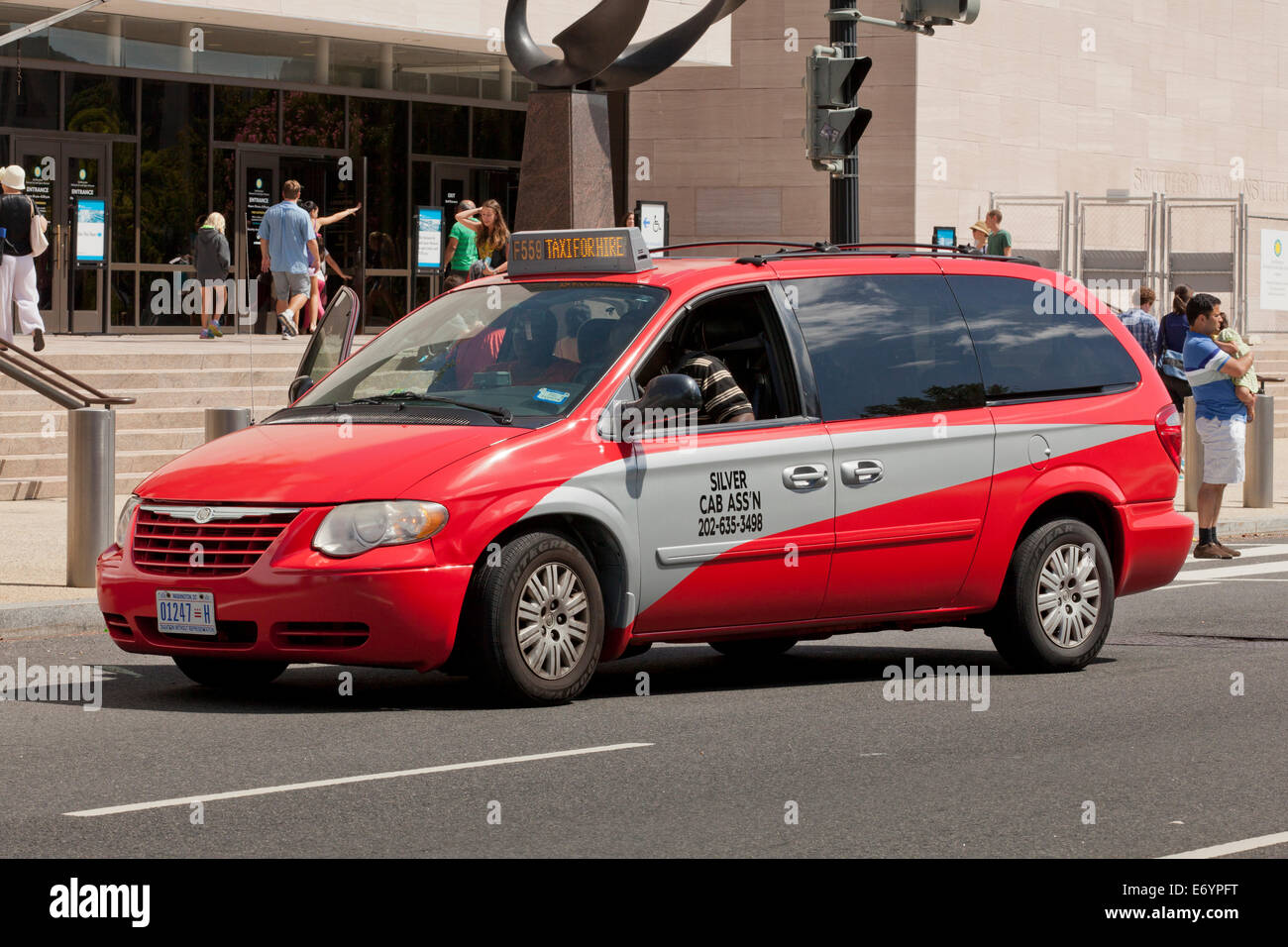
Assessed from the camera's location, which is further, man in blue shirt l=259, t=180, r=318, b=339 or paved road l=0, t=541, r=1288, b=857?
man in blue shirt l=259, t=180, r=318, b=339

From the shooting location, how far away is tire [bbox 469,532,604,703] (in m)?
8.27

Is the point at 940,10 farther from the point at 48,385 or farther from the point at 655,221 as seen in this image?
the point at 655,221

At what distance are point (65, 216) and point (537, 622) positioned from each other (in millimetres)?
22548

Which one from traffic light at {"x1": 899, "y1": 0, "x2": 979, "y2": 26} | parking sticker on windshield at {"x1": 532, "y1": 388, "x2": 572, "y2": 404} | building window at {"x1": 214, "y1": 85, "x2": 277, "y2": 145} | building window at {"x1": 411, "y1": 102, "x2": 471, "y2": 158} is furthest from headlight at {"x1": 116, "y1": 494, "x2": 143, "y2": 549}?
building window at {"x1": 411, "y1": 102, "x2": 471, "y2": 158}

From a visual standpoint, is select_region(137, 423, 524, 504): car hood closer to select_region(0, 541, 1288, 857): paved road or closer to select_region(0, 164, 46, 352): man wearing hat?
select_region(0, 541, 1288, 857): paved road

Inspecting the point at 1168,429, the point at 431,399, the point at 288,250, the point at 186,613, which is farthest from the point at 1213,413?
the point at 288,250

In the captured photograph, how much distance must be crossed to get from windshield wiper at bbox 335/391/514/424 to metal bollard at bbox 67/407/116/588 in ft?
11.9

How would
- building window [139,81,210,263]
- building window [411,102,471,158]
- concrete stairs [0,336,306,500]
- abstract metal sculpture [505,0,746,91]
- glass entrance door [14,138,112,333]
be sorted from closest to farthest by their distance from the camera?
concrete stairs [0,336,306,500]
abstract metal sculpture [505,0,746,91]
glass entrance door [14,138,112,333]
building window [139,81,210,263]
building window [411,102,471,158]

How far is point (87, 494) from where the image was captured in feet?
40.8

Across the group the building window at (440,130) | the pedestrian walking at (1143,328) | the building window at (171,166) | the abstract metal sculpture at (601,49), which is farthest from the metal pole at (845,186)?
the building window at (440,130)

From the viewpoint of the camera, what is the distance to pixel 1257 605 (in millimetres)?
13203
